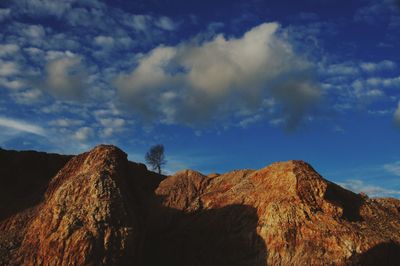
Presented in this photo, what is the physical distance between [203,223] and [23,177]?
1759cm

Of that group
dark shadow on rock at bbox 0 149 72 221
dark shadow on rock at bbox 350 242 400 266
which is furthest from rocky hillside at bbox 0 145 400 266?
Result: dark shadow on rock at bbox 0 149 72 221

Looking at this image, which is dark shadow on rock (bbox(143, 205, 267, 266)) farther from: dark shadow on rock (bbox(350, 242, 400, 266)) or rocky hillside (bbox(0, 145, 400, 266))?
dark shadow on rock (bbox(350, 242, 400, 266))

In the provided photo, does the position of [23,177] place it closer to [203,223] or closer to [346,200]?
[203,223]

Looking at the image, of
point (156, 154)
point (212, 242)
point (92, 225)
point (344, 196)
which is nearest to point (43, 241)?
point (92, 225)

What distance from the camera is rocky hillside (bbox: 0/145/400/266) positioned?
60.1 feet

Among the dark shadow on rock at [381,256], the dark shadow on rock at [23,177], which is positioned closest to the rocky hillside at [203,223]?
the dark shadow on rock at [381,256]

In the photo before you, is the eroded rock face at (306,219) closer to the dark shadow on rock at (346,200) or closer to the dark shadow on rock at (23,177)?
the dark shadow on rock at (346,200)

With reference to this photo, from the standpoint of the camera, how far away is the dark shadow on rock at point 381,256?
21641 mm

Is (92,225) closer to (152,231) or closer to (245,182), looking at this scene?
(152,231)

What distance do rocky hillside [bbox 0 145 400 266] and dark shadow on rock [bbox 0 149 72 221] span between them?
1.71 ft

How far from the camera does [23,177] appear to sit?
118 feet

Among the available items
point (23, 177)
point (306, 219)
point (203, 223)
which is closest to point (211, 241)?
point (203, 223)

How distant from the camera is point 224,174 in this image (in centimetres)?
3238

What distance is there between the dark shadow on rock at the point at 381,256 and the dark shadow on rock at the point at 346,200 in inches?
94.8
